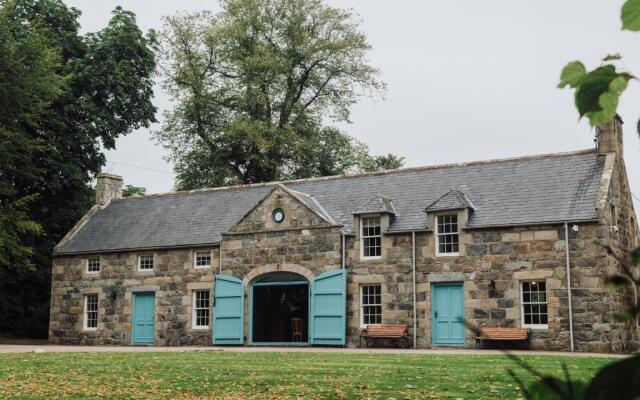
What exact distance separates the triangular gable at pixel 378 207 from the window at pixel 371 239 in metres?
0.39

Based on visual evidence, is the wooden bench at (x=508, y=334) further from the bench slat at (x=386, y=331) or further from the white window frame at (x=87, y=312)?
the white window frame at (x=87, y=312)

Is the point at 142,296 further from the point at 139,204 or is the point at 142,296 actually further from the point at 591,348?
the point at 591,348

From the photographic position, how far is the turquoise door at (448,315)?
23.8 metres

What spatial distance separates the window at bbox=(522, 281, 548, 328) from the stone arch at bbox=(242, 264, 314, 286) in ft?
23.1

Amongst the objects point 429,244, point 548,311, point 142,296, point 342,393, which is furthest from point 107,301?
point 342,393

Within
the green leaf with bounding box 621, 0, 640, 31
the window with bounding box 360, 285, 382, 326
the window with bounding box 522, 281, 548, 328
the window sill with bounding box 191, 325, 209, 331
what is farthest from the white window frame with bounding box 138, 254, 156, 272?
the green leaf with bounding box 621, 0, 640, 31

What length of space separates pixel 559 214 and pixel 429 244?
4121 millimetres

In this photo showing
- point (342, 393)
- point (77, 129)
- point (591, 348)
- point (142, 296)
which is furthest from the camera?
point (77, 129)

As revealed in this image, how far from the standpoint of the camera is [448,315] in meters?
23.7

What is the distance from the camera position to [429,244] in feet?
79.9

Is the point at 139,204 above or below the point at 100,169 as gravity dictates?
below

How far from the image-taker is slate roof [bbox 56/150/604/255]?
23.4 meters

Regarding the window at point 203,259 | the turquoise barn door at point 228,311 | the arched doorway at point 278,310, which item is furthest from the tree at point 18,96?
the arched doorway at point 278,310

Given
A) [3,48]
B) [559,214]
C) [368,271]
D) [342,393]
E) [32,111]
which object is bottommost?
[342,393]
